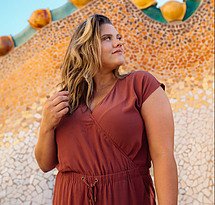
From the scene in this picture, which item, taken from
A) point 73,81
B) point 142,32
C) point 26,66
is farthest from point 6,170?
point 73,81

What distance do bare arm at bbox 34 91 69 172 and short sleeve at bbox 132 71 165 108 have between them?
0.16m

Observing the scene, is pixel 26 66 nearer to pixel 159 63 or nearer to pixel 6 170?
pixel 6 170

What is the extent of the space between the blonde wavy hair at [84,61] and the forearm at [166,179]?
0.21m

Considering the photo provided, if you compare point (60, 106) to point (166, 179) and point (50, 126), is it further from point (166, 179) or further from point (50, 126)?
point (166, 179)

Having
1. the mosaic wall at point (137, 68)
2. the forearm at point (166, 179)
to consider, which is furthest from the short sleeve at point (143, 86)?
the mosaic wall at point (137, 68)

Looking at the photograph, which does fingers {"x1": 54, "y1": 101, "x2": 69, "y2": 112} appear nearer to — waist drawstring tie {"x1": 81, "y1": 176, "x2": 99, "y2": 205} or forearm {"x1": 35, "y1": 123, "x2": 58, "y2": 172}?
forearm {"x1": 35, "y1": 123, "x2": 58, "y2": 172}

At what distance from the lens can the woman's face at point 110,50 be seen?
95cm

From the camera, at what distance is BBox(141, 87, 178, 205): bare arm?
85cm

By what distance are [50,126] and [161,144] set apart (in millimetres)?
245

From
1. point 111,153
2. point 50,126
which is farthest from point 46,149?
point 111,153

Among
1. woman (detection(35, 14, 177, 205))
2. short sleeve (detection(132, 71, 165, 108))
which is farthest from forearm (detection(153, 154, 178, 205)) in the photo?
short sleeve (detection(132, 71, 165, 108))

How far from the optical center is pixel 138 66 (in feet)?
9.01

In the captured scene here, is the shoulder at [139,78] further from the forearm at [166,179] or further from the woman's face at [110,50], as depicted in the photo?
the forearm at [166,179]

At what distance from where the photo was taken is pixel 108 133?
2.86 ft
